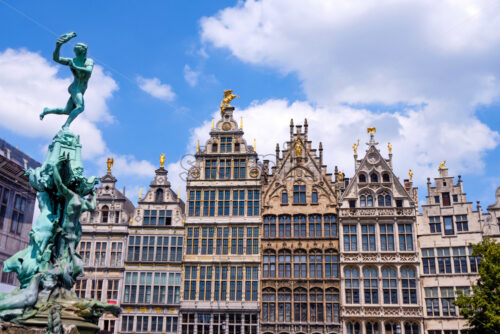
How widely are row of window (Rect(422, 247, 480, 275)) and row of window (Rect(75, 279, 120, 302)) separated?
21516mm

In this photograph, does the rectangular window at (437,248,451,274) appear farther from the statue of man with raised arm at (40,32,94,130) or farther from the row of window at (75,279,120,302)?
the statue of man with raised arm at (40,32,94,130)

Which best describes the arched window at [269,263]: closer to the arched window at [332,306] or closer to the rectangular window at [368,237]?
the arched window at [332,306]

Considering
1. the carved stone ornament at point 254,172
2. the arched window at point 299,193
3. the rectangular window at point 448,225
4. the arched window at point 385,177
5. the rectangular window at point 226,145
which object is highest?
the rectangular window at point 226,145

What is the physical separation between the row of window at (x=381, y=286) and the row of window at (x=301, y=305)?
1177 millimetres

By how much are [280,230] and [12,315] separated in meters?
23.9

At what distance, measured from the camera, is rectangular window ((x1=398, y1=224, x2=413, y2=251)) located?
36094 millimetres

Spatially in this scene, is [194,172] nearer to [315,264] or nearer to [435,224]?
[315,264]

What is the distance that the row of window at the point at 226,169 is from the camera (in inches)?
1558

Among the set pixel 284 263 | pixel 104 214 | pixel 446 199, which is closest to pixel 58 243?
pixel 284 263

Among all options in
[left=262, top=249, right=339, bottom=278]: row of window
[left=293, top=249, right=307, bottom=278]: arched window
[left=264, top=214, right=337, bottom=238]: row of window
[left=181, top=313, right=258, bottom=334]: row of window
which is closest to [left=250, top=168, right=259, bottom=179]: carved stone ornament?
[left=264, top=214, right=337, bottom=238]: row of window

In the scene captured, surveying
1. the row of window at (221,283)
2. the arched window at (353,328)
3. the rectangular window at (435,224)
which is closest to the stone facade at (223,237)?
the row of window at (221,283)

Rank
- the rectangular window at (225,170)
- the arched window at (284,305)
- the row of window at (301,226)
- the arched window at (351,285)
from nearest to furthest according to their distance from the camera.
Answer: the arched window at (351,285) → the arched window at (284,305) → the row of window at (301,226) → the rectangular window at (225,170)

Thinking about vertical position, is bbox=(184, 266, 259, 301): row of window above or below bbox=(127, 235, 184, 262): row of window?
below

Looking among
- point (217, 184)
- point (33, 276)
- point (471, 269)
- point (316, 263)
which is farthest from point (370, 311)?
point (33, 276)
